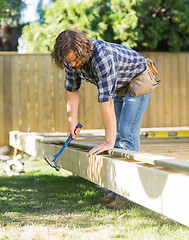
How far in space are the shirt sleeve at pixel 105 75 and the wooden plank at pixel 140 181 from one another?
426 millimetres

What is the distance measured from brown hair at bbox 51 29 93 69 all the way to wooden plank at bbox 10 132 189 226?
2.26ft

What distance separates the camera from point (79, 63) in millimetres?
2520

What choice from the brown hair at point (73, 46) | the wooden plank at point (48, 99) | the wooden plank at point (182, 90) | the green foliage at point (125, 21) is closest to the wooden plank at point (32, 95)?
the wooden plank at point (48, 99)

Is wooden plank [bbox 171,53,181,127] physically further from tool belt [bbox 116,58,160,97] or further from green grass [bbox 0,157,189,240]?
tool belt [bbox 116,58,160,97]

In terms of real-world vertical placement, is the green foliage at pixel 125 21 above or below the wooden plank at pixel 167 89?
above

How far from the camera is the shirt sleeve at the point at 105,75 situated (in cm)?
254

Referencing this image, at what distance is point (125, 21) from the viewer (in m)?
6.67

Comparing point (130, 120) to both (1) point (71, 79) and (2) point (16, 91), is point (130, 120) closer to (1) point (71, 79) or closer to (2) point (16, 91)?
(1) point (71, 79)

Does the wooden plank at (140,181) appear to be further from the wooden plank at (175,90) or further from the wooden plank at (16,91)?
the wooden plank at (175,90)

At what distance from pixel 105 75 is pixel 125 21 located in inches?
A: 173

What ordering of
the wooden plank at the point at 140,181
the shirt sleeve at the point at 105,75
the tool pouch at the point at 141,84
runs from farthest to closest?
1. the tool pouch at the point at 141,84
2. the shirt sleeve at the point at 105,75
3. the wooden plank at the point at 140,181

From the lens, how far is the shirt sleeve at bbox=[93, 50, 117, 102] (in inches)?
100

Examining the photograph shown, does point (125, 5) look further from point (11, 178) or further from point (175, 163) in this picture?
point (175, 163)

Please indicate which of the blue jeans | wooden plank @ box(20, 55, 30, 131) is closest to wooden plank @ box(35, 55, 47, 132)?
wooden plank @ box(20, 55, 30, 131)
